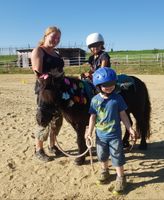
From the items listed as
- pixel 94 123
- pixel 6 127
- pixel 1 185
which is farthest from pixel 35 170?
pixel 6 127

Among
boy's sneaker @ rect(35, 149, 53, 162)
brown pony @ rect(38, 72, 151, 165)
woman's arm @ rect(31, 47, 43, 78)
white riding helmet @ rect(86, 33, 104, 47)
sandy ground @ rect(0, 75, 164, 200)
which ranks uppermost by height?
white riding helmet @ rect(86, 33, 104, 47)

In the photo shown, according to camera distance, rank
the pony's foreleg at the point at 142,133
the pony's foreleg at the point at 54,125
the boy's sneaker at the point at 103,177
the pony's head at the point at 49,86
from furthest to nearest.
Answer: the pony's foreleg at the point at 142,133 < the pony's foreleg at the point at 54,125 < the pony's head at the point at 49,86 < the boy's sneaker at the point at 103,177

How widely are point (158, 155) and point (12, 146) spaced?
2520 mm

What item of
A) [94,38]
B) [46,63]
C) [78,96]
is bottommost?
[78,96]

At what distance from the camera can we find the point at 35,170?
519 cm

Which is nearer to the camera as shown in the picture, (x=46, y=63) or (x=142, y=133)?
(x=46, y=63)

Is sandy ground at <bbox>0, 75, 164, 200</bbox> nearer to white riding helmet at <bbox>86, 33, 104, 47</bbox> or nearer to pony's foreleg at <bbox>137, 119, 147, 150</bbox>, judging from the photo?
pony's foreleg at <bbox>137, 119, 147, 150</bbox>

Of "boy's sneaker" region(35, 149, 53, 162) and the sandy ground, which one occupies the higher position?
"boy's sneaker" region(35, 149, 53, 162)

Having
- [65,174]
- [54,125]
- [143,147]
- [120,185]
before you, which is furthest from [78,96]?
[143,147]

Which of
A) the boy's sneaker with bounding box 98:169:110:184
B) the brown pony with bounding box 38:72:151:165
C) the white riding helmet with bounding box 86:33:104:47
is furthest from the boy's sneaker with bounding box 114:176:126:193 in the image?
the white riding helmet with bounding box 86:33:104:47

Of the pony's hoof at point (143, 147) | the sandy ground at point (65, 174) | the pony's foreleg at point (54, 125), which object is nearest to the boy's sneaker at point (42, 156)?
the sandy ground at point (65, 174)

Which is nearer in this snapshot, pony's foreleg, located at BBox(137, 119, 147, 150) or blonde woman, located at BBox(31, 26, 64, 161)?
blonde woman, located at BBox(31, 26, 64, 161)

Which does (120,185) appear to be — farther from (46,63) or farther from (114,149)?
(46,63)

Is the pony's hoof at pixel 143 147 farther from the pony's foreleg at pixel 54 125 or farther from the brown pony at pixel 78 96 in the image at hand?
the pony's foreleg at pixel 54 125
